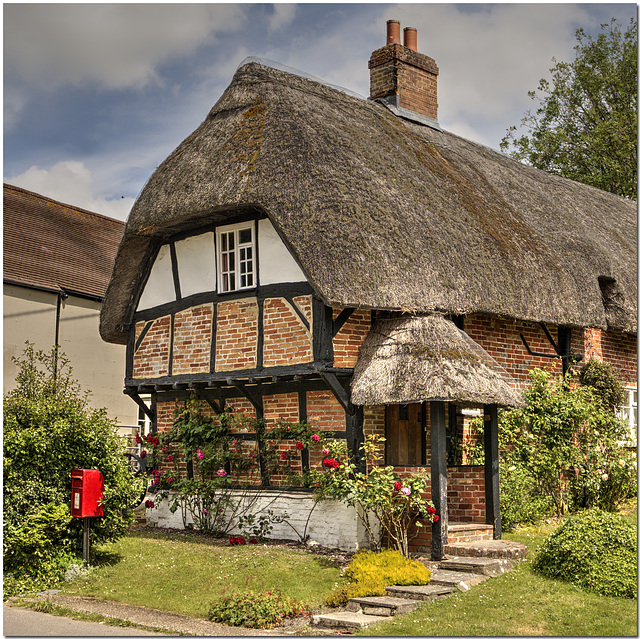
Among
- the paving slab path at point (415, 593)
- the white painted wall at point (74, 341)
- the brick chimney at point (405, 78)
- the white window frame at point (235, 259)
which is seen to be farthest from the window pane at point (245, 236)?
the white painted wall at point (74, 341)

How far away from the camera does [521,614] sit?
24.8ft

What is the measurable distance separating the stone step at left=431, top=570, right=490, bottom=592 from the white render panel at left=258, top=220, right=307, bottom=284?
4.42 m

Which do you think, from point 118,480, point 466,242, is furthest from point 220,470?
point 466,242

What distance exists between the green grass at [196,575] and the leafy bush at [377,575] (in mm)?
268

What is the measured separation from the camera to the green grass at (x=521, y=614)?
714 cm

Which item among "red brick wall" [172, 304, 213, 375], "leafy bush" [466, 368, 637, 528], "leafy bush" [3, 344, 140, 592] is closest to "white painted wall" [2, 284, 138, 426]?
"red brick wall" [172, 304, 213, 375]

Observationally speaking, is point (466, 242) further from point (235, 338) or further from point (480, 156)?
point (480, 156)

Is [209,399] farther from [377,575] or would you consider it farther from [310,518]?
[377,575]

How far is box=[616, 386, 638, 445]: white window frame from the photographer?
47.2 ft

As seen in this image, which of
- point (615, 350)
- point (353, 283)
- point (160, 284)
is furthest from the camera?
point (615, 350)

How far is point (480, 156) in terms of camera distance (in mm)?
15984

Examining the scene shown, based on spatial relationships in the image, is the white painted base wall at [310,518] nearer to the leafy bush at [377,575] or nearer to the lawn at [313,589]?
the lawn at [313,589]

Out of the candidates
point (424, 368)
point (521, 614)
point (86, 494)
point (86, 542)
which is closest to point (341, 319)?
point (424, 368)

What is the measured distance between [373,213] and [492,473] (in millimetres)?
3794
